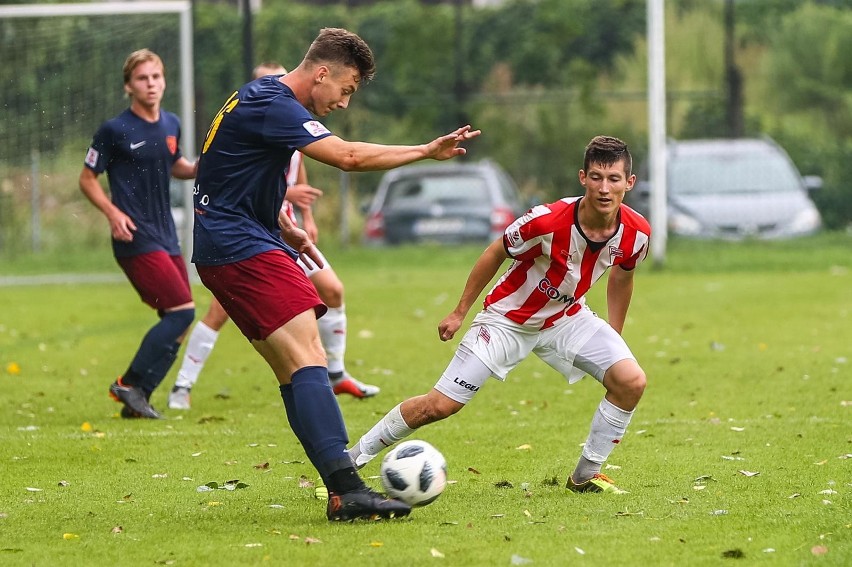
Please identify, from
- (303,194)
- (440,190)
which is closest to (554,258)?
(303,194)

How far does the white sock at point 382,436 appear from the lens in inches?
250

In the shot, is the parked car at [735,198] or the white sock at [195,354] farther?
the parked car at [735,198]

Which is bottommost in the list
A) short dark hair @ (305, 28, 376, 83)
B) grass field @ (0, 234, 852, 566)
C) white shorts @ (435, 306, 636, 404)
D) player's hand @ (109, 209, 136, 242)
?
grass field @ (0, 234, 852, 566)

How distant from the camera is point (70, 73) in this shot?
17.3 metres

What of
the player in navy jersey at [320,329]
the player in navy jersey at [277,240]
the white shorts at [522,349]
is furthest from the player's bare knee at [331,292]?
the player in navy jersey at [277,240]

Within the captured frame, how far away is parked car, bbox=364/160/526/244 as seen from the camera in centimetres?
2091

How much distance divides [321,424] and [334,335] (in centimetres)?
386

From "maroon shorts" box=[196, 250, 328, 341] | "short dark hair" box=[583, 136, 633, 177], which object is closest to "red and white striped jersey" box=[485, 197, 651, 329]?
"short dark hair" box=[583, 136, 633, 177]

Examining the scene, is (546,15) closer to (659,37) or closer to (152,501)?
(659,37)

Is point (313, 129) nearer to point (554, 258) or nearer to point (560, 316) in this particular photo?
point (554, 258)

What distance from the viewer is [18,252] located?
2023cm

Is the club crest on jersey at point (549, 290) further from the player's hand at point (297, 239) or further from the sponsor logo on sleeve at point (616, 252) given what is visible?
the player's hand at point (297, 239)

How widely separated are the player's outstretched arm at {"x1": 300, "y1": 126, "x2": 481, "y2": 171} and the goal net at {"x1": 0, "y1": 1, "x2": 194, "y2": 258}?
1127cm

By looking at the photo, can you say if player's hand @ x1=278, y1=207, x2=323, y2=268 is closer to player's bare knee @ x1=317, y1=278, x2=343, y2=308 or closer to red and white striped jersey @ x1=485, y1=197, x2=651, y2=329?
red and white striped jersey @ x1=485, y1=197, x2=651, y2=329
